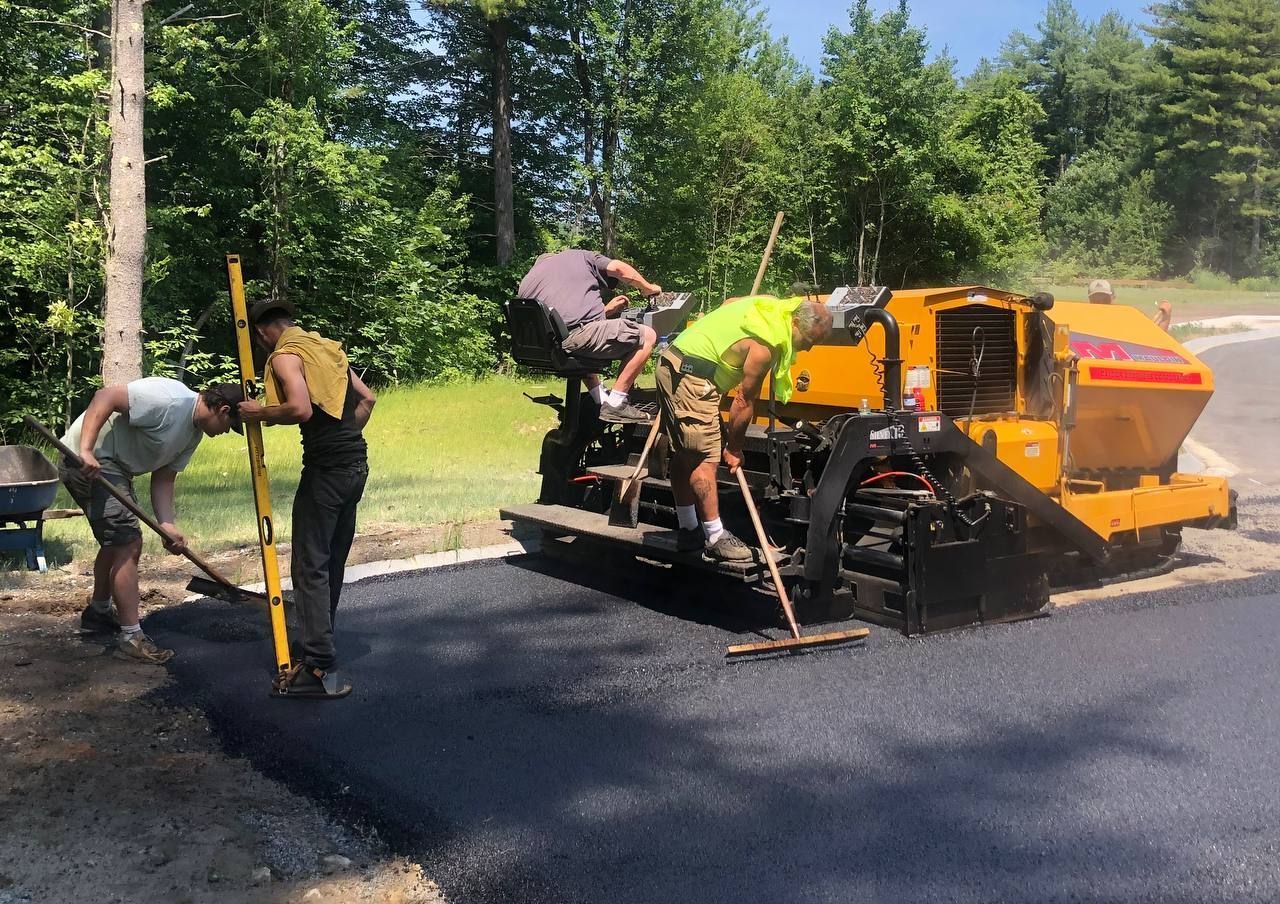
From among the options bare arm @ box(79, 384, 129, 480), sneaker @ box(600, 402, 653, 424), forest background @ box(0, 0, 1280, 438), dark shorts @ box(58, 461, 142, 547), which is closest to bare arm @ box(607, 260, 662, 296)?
sneaker @ box(600, 402, 653, 424)

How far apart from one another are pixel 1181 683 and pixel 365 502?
6.77m

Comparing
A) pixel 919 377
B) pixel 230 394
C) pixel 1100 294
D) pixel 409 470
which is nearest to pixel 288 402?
pixel 230 394

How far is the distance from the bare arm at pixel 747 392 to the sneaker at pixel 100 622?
3259 millimetres

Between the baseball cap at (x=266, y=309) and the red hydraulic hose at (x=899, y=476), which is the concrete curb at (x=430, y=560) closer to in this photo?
the baseball cap at (x=266, y=309)

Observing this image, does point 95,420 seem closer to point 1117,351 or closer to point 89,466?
point 89,466

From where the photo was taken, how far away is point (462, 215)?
25.6 meters

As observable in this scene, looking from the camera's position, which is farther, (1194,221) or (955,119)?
(1194,221)

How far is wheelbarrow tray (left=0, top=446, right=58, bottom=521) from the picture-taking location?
6473mm

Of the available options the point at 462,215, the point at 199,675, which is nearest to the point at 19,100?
the point at 462,215

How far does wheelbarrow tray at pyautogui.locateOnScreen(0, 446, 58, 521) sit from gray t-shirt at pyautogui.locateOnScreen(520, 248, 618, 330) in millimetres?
3255

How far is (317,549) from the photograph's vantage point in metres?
4.52

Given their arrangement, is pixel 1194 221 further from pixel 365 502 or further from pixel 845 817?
pixel 845 817

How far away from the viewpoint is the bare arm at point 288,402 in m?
4.30

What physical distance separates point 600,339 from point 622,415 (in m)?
0.60
